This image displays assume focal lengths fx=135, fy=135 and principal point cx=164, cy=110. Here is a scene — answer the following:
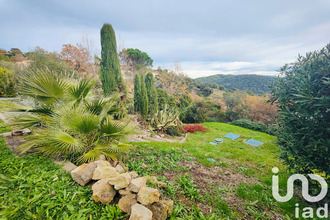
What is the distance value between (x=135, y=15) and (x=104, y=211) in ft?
24.3

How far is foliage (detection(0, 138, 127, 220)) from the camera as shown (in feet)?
4.71

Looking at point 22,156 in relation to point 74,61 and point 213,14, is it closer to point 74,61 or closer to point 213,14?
point 213,14

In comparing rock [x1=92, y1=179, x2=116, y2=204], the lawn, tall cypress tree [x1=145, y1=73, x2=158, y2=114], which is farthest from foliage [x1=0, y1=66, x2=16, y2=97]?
rock [x1=92, y1=179, x2=116, y2=204]

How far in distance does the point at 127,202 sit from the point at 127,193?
0.11m

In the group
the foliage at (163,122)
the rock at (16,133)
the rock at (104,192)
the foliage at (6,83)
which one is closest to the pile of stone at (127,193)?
the rock at (104,192)

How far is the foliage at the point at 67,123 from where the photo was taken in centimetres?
226

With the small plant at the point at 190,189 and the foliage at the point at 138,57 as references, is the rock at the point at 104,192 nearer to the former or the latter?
the small plant at the point at 190,189

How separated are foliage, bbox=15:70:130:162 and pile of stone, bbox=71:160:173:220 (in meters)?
0.46

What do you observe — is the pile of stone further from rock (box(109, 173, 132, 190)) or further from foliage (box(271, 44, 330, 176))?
foliage (box(271, 44, 330, 176))

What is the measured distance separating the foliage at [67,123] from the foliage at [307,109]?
2.74 meters

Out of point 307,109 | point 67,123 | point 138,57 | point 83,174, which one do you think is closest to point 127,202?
point 83,174

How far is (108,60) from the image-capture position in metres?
8.54

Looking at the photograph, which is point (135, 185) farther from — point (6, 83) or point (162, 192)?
point (6, 83)

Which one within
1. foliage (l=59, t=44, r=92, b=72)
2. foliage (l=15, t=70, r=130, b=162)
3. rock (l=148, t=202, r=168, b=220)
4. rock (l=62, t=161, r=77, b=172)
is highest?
foliage (l=59, t=44, r=92, b=72)
